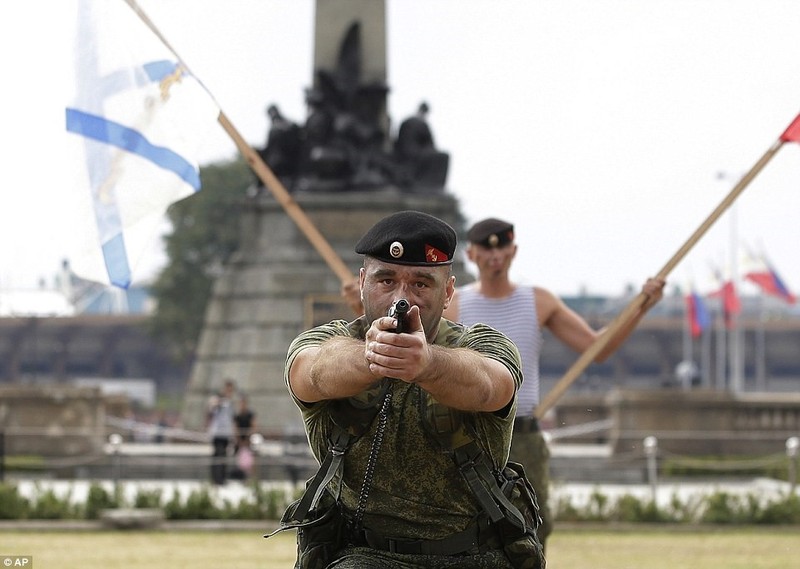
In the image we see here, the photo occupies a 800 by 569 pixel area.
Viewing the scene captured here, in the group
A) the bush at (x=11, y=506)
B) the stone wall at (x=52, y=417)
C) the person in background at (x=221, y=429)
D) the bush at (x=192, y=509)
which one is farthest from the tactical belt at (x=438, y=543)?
the stone wall at (x=52, y=417)

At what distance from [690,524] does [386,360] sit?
14215 mm

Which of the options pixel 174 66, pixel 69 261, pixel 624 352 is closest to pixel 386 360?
pixel 69 261

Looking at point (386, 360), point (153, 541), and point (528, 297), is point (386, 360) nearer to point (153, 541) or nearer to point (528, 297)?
point (528, 297)

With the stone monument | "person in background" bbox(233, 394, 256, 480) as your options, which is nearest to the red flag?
"person in background" bbox(233, 394, 256, 480)

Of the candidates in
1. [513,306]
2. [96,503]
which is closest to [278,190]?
[513,306]

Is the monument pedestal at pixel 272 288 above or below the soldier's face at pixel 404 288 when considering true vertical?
above

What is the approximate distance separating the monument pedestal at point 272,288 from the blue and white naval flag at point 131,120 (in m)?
22.6

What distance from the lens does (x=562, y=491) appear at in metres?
20.1

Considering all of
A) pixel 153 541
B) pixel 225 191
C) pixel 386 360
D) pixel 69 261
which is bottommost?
pixel 153 541

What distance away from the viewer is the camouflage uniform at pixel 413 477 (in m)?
5.45

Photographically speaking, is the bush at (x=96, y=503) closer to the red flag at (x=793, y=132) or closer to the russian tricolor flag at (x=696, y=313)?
the red flag at (x=793, y=132)

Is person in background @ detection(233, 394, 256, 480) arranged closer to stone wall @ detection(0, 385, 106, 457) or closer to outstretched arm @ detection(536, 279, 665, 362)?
stone wall @ detection(0, 385, 106, 457)

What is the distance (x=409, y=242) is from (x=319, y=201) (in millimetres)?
28869

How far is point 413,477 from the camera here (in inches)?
215
